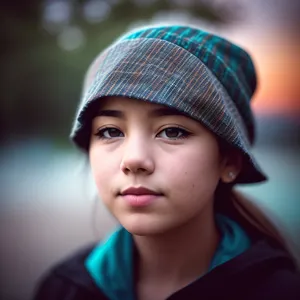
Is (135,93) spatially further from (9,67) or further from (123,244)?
(9,67)

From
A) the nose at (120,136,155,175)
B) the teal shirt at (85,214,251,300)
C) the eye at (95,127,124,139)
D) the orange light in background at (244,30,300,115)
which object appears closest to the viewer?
the nose at (120,136,155,175)

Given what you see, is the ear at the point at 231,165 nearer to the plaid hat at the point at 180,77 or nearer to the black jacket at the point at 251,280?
the plaid hat at the point at 180,77

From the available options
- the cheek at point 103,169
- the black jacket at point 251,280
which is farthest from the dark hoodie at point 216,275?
the cheek at point 103,169

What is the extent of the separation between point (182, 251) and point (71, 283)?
0.37m

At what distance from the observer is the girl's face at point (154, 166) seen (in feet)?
2.96

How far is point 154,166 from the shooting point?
0.90 metres

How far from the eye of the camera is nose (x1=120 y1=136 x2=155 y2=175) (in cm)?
88

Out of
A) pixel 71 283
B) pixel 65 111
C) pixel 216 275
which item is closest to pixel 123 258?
pixel 71 283

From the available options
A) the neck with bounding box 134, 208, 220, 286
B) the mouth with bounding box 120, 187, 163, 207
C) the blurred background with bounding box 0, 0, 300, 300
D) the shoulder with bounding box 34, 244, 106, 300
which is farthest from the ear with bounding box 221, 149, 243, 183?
the blurred background with bounding box 0, 0, 300, 300

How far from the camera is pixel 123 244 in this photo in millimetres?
1221

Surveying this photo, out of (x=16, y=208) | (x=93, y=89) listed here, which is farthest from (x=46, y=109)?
(x=93, y=89)

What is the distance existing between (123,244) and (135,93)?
54 cm

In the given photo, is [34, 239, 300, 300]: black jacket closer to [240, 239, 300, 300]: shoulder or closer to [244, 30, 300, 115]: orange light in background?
[240, 239, 300, 300]: shoulder

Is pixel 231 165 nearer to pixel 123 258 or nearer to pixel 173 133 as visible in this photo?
pixel 173 133
